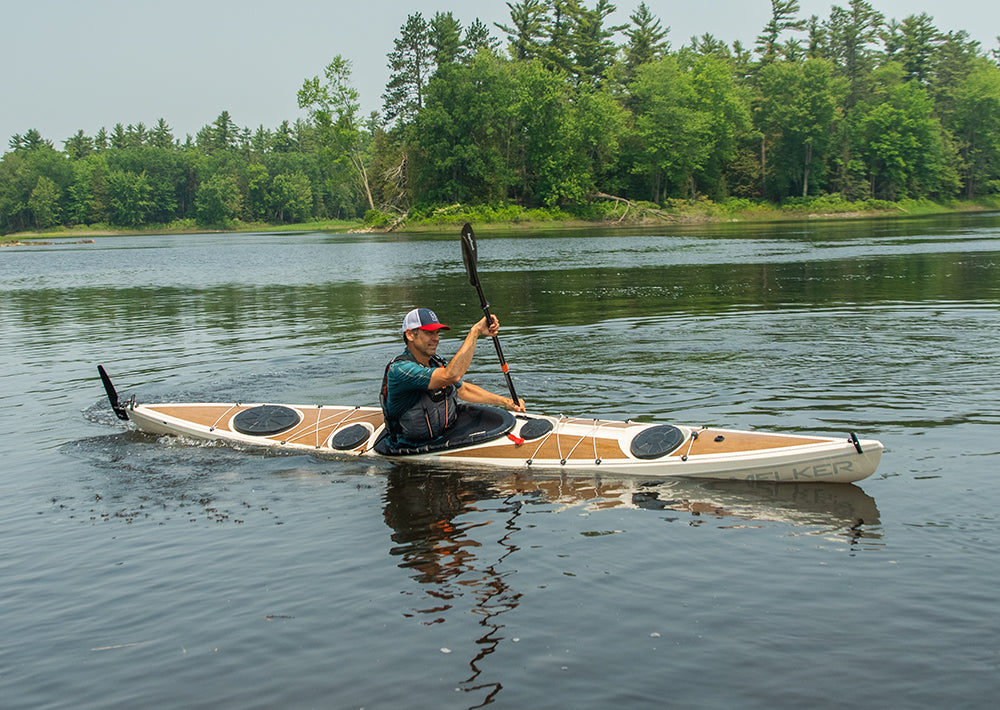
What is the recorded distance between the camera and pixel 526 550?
5.83m

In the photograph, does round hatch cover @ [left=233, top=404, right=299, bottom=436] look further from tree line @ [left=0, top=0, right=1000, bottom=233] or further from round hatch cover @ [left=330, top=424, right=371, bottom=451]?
tree line @ [left=0, top=0, right=1000, bottom=233]

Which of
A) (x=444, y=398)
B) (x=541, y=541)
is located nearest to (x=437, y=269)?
(x=444, y=398)

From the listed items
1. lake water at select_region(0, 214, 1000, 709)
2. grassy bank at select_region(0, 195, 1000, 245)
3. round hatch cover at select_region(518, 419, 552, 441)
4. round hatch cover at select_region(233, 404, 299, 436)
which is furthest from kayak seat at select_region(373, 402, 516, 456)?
grassy bank at select_region(0, 195, 1000, 245)

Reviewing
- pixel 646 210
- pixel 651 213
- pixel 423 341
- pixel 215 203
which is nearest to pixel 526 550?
pixel 423 341

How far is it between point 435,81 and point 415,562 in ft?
223

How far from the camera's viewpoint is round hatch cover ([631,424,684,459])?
7.26 m

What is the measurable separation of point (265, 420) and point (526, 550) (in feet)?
14.3

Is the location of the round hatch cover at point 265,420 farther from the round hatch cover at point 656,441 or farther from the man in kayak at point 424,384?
the round hatch cover at point 656,441

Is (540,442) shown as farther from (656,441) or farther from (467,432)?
(656,441)

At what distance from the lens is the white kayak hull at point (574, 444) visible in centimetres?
679

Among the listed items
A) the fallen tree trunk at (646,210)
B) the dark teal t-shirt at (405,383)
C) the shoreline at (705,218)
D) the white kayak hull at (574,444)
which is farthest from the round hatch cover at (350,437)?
the fallen tree trunk at (646,210)

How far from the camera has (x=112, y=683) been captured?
14.2ft

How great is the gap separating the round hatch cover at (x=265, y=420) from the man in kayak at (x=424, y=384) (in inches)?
62.4

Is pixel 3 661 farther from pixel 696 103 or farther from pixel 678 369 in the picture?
pixel 696 103
